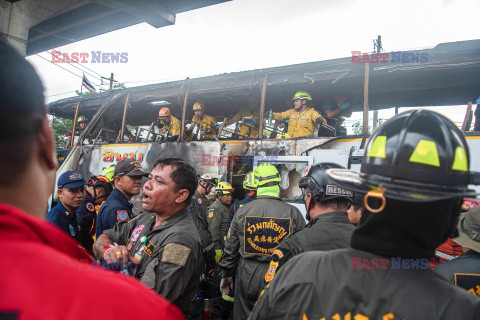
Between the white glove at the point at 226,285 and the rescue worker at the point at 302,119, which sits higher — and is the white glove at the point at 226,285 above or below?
below

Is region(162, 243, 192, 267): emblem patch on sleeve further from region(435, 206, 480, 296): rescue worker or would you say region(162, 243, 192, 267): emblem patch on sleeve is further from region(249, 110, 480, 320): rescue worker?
region(435, 206, 480, 296): rescue worker

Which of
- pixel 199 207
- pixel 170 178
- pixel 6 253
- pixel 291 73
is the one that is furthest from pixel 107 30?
pixel 291 73

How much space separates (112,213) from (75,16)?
6.79 feet

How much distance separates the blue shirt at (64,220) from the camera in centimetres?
322

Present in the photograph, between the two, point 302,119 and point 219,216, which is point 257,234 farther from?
point 302,119

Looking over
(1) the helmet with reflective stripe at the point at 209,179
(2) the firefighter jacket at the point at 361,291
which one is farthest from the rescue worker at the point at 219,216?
(2) the firefighter jacket at the point at 361,291

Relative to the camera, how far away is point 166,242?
2.15 meters

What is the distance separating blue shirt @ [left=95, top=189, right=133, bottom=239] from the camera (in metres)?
3.20

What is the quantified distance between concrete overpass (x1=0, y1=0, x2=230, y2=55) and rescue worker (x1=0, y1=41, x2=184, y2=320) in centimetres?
181

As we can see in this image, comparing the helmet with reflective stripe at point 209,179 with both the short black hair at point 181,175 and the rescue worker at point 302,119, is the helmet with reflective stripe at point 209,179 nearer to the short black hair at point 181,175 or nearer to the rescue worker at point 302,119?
the rescue worker at point 302,119

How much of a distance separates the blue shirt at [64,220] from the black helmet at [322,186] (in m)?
2.80

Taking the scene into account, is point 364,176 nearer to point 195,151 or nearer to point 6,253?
point 6,253

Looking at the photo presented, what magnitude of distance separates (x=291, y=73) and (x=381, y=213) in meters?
6.59

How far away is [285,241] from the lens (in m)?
2.23
